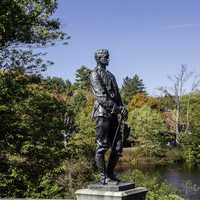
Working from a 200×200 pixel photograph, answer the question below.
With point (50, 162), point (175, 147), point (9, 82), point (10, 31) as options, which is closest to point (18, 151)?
point (50, 162)

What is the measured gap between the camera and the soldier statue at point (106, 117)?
30.8 feet

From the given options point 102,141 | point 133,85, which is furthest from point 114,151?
point 133,85

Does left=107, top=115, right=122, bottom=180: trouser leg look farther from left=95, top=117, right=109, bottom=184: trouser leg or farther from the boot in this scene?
left=95, top=117, right=109, bottom=184: trouser leg

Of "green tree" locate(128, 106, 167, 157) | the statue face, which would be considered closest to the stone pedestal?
the statue face

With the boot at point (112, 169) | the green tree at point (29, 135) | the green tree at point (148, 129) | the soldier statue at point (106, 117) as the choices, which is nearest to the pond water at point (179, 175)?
the green tree at point (148, 129)

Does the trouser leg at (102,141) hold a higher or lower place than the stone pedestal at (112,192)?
higher

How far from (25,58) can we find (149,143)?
31.6 metres

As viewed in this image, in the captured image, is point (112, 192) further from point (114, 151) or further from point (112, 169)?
point (114, 151)

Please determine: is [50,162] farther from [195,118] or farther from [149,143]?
[195,118]

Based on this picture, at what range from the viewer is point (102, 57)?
379 inches

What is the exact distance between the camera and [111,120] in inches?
373

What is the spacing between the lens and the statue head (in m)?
9.61

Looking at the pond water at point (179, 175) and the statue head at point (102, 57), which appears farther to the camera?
the pond water at point (179, 175)

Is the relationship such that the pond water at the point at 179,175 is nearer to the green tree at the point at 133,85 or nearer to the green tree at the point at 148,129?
the green tree at the point at 148,129
